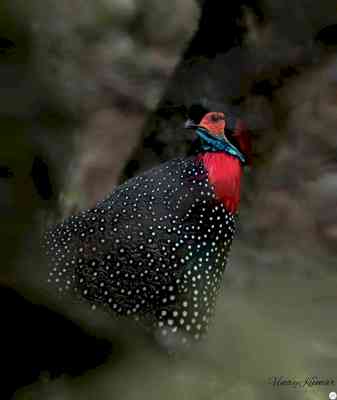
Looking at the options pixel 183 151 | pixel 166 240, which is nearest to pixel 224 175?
pixel 166 240

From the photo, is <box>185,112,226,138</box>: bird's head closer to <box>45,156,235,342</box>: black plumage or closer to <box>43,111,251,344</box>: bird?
Result: <box>43,111,251,344</box>: bird

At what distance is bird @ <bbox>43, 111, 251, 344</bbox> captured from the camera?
9.49ft

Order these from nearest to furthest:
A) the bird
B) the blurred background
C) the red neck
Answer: the blurred background
the bird
the red neck

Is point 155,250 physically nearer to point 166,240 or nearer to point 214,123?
point 166,240

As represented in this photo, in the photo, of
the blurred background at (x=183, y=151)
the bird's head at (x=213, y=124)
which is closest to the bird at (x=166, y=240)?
the bird's head at (x=213, y=124)

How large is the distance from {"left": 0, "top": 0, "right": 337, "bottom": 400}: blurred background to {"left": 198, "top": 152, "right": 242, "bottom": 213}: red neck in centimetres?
24

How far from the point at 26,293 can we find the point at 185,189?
4.96 ft

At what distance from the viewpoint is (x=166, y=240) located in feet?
9.85

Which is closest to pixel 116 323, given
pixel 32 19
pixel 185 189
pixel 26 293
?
pixel 26 293

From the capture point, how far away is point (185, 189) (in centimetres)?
314

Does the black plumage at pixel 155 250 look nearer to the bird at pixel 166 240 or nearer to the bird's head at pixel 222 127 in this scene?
the bird at pixel 166 240

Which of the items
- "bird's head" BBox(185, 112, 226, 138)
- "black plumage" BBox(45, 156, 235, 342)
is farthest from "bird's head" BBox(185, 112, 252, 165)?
"black plumage" BBox(45, 156, 235, 342)

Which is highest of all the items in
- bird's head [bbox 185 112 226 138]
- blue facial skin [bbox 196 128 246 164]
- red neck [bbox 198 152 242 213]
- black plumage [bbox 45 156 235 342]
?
bird's head [bbox 185 112 226 138]

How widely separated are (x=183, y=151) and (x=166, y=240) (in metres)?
1.99
